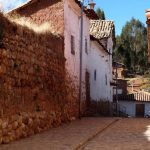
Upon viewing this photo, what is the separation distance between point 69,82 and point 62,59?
182 cm

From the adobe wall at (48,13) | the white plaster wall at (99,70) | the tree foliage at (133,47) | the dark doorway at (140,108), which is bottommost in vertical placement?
the dark doorway at (140,108)

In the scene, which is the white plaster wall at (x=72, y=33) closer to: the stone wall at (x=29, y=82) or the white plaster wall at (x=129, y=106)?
the stone wall at (x=29, y=82)

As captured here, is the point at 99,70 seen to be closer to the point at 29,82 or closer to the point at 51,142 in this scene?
the point at 29,82

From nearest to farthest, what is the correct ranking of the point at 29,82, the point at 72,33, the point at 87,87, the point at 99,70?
the point at 29,82 < the point at 72,33 < the point at 87,87 < the point at 99,70

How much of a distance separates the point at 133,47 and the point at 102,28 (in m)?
43.2

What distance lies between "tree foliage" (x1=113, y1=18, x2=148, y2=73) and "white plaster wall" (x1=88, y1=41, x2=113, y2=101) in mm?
38637

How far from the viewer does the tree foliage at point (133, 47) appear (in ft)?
255

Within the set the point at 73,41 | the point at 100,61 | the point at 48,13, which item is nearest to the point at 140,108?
the point at 100,61

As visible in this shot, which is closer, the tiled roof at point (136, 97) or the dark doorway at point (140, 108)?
the tiled roof at point (136, 97)

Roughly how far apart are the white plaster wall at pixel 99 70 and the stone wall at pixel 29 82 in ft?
33.6

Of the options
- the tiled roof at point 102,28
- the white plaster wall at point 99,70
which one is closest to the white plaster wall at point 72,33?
the white plaster wall at point 99,70

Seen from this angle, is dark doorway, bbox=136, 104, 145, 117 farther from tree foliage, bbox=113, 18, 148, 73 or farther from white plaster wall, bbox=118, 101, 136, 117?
tree foliage, bbox=113, 18, 148, 73

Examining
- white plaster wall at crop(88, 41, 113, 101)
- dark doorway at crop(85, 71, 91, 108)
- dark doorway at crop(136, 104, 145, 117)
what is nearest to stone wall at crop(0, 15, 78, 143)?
dark doorway at crop(85, 71, 91, 108)

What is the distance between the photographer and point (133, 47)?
7981cm
